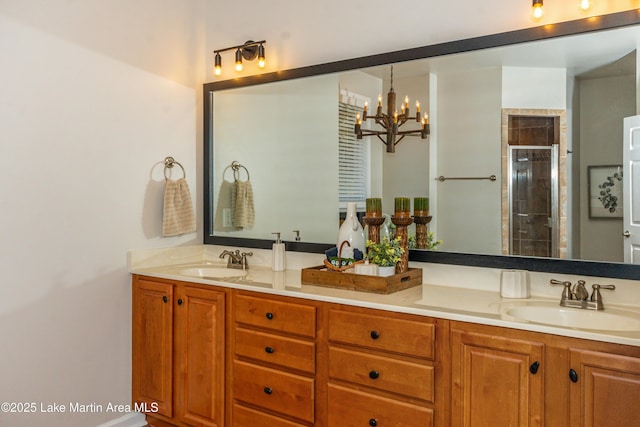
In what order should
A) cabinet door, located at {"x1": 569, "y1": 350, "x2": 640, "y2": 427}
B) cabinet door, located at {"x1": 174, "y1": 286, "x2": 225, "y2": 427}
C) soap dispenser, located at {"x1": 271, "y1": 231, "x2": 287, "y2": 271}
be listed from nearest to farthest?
1. cabinet door, located at {"x1": 569, "y1": 350, "x2": 640, "y2": 427}
2. cabinet door, located at {"x1": 174, "y1": 286, "x2": 225, "y2": 427}
3. soap dispenser, located at {"x1": 271, "y1": 231, "x2": 287, "y2": 271}

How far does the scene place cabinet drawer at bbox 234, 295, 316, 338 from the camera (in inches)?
86.6

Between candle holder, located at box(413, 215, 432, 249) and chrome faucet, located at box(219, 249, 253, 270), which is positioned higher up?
candle holder, located at box(413, 215, 432, 249)

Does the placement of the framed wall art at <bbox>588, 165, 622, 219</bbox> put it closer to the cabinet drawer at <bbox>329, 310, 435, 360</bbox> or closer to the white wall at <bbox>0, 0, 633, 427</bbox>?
the white wall at <bbox>0, 0, 633, 427</bbox>

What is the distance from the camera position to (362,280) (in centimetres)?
225

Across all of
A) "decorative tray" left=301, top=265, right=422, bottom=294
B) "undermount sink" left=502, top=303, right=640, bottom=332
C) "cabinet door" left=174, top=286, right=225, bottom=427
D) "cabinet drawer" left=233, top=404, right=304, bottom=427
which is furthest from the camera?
"cabinet door" left=174, top=286, right=225, bottom=427

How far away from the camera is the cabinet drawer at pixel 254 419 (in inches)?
90.5

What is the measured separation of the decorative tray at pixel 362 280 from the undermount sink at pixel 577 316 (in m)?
0.49

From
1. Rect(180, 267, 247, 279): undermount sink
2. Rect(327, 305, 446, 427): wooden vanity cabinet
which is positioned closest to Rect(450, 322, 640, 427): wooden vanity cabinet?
Rect(327, 305, 446, 427): wooden vanity cabinet

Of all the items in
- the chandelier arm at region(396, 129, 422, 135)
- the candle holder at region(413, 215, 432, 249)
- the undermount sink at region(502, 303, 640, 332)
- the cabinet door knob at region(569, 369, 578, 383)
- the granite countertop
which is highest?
the chandelier arm at region(396, 129, 422, 135)

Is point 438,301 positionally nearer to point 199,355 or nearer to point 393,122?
point 393,122

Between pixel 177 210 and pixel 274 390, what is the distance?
1.31 metres

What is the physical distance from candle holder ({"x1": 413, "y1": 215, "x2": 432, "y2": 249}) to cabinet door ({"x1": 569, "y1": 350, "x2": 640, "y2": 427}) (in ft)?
3.12

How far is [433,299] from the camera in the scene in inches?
81.7

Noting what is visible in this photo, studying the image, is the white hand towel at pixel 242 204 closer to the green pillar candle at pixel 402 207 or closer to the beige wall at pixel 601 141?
the green pillar candle at pixel 402 207
